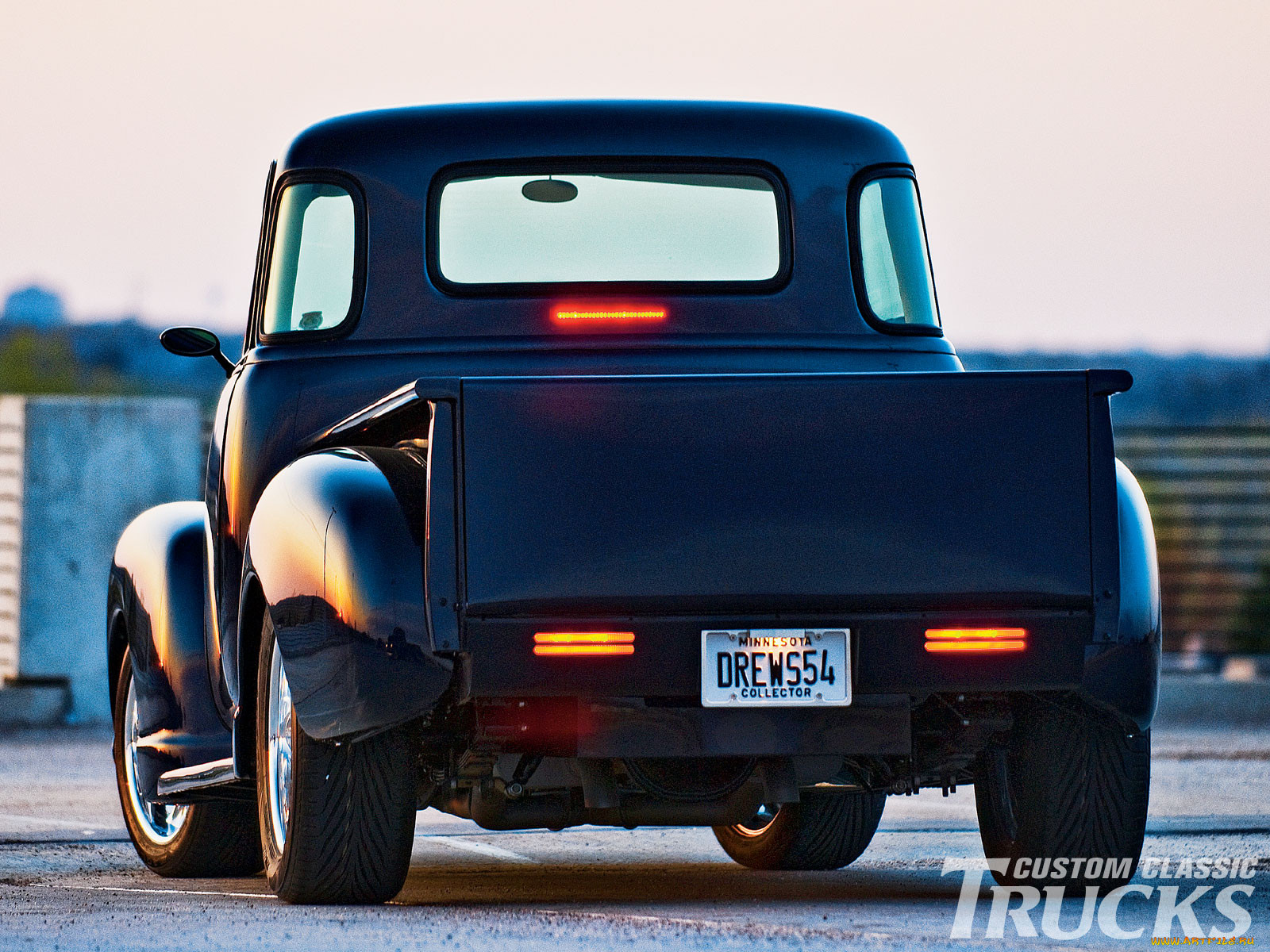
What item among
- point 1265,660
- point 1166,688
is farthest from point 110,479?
point 1265,660

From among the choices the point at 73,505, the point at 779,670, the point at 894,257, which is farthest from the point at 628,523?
the point at 73,505

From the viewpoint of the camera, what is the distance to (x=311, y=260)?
7219mm

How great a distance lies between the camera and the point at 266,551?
6117 mm

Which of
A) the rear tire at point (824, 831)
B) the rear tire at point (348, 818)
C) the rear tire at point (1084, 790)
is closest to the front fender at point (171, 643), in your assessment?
the rear tire at point (348, 818)

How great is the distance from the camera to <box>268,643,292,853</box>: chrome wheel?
20.2ft

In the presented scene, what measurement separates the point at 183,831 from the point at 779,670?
8.89 ft

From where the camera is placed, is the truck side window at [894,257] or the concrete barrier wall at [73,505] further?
the concrete barrier wall at [73,505]

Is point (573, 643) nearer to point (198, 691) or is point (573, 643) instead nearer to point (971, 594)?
point (971, 594)

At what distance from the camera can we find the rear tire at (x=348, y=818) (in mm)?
5859

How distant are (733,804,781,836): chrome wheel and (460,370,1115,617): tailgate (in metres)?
2.46

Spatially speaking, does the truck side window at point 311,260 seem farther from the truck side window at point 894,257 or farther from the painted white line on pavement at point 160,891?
the painted white line on pavement at point 160,891

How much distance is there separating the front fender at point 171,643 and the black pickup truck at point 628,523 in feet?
0.06

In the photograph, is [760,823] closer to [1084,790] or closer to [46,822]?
[1084,790]

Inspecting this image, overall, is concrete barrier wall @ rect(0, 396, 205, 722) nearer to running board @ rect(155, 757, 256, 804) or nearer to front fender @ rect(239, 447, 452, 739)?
running board @ rect(155, 757, 256, 804)
